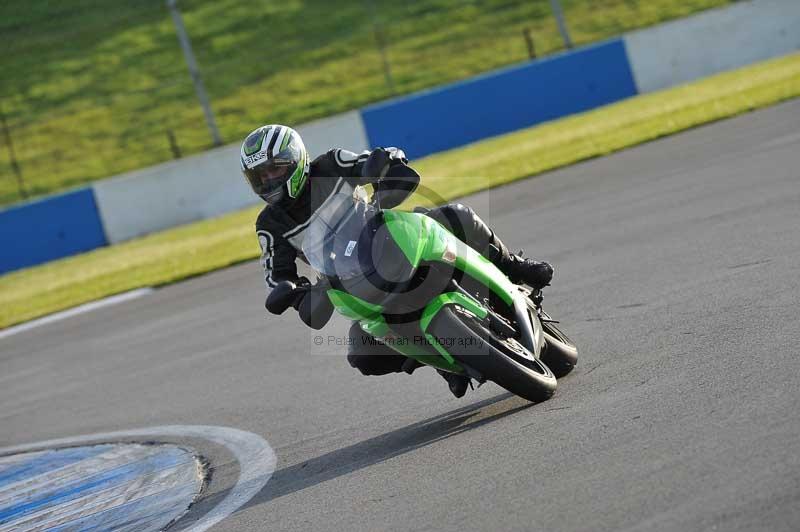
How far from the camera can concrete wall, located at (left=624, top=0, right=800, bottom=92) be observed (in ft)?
80.9

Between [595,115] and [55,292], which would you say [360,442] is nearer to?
[55,292]

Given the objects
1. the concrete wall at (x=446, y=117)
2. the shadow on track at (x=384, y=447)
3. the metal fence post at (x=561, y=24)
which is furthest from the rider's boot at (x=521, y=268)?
the metal fence post at (x=561, y=24)

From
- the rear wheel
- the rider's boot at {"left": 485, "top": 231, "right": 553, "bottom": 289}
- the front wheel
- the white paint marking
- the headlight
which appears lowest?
the white paint marking

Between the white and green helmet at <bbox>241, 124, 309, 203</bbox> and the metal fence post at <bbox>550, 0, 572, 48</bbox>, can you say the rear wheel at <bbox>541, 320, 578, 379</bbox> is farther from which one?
the metal fence post at <bbox>550, 0, 572, 48</bbox>

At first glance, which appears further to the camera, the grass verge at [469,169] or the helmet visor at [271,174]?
the grass verge at [469,169]

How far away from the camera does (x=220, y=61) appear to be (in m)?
33.1

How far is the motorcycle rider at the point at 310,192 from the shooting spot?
616cm

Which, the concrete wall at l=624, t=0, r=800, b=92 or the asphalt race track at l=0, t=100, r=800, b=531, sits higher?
the concrete wall at l=624, t=0, r=800, b=92

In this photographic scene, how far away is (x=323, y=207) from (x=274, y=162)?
35 centimetres

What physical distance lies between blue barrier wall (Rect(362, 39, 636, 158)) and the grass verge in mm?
706

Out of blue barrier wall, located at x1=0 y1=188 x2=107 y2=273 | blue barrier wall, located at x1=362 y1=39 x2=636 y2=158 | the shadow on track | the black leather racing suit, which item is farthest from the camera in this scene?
Answer: blue barrier wall, located at x1=362 y1=39 x2=636 y2=158

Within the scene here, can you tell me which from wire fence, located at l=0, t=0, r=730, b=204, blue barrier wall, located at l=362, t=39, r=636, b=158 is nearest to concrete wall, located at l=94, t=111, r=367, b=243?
blue barrier wall, located at l=362, t=39, r=636, b=158

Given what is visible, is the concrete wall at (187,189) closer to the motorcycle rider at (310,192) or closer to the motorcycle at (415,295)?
the motorcycle rider at (310,192)

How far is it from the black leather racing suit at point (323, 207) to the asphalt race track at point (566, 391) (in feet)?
1.55
